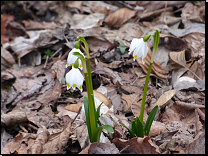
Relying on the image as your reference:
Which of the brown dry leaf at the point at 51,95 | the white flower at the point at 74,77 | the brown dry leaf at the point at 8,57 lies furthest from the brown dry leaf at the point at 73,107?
the brown dry leaf at the point at 8,57

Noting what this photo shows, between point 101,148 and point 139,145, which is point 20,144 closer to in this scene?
Answer: point 101,148

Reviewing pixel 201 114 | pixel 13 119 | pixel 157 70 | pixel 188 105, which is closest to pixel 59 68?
pixel 13 119

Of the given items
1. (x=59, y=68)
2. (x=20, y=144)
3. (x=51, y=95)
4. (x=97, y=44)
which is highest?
(x=97, y=44)

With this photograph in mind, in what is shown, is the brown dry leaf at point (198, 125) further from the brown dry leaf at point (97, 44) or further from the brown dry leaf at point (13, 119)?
the brown dry leaf at point (13, 119)

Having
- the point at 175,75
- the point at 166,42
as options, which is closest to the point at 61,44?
the point at 166,42

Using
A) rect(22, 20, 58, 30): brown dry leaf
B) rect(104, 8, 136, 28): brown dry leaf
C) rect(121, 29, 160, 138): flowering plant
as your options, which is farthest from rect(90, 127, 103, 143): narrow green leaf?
rect(22, 20, 58, 30): brown dry leaf

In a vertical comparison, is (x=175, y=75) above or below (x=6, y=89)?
above

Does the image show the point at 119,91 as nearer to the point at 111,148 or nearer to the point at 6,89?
the point at 111,148
